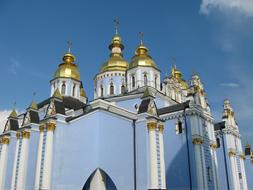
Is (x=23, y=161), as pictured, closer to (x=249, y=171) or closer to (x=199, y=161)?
(x=199, y=161)

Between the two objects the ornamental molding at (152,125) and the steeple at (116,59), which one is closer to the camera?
the ornamental molding at (152,125)

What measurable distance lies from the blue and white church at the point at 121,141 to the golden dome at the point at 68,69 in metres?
0.13

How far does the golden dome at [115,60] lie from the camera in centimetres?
3042

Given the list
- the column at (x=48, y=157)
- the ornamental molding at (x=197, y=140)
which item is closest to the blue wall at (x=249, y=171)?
the ornamental molding at (x=197, y=140)

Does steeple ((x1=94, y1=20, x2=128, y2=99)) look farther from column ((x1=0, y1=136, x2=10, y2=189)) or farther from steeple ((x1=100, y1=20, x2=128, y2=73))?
column ((x1=0, y1=136, x2=10, y2=189))

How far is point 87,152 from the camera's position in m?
17.5

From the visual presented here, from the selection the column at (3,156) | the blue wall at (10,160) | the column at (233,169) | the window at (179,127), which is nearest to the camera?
the blue wall at (10,160)

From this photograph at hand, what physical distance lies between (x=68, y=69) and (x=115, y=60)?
4854mm

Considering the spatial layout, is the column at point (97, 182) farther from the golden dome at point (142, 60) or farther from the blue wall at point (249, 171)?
the blue wall at point (249, 171)

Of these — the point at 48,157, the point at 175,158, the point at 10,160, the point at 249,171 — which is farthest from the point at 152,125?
the point at 249,171

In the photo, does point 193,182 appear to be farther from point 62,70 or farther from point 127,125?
point 62,70

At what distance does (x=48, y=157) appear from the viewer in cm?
1634

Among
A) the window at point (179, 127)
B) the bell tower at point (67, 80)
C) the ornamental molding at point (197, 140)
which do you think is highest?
the bell tower at point (67, 80)

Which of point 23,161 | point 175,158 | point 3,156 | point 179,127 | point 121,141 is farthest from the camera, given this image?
point 179,127
